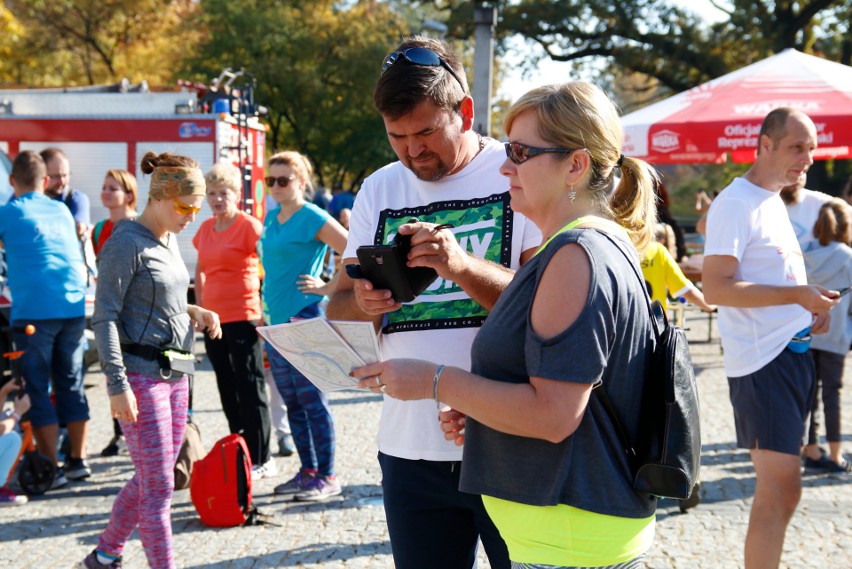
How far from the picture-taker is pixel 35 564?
4.68 meters

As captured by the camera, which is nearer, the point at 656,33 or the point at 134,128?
the point at 134,128

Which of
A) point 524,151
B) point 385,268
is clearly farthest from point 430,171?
point 524,151

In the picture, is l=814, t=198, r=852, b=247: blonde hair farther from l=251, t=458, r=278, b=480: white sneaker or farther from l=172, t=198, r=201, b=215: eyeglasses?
l=172, t=198, r=201, b=215: eyeglasses

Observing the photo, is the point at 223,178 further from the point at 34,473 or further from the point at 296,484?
the point at 34,473

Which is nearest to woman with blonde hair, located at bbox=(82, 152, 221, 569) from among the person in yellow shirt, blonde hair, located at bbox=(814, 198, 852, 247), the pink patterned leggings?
the pink patterned leggings

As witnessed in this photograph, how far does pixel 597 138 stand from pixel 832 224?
5064mm

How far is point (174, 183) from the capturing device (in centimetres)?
409

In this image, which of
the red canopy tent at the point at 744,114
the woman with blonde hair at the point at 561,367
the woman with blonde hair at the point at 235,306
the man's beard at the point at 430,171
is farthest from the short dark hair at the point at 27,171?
the woman with blonde hair at the point at 561,367

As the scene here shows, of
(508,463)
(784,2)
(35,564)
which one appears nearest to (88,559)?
(35,564)

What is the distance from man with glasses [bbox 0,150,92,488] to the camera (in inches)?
A: 243

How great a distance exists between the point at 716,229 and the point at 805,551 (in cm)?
210

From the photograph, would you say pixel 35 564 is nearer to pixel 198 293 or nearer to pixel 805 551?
pixel 198 293

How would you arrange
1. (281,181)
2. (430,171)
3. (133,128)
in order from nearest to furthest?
1. (430,171)
2. (281,181)
3. (133,128)

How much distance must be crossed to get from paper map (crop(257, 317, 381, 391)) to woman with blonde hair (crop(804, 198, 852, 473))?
499 cm
